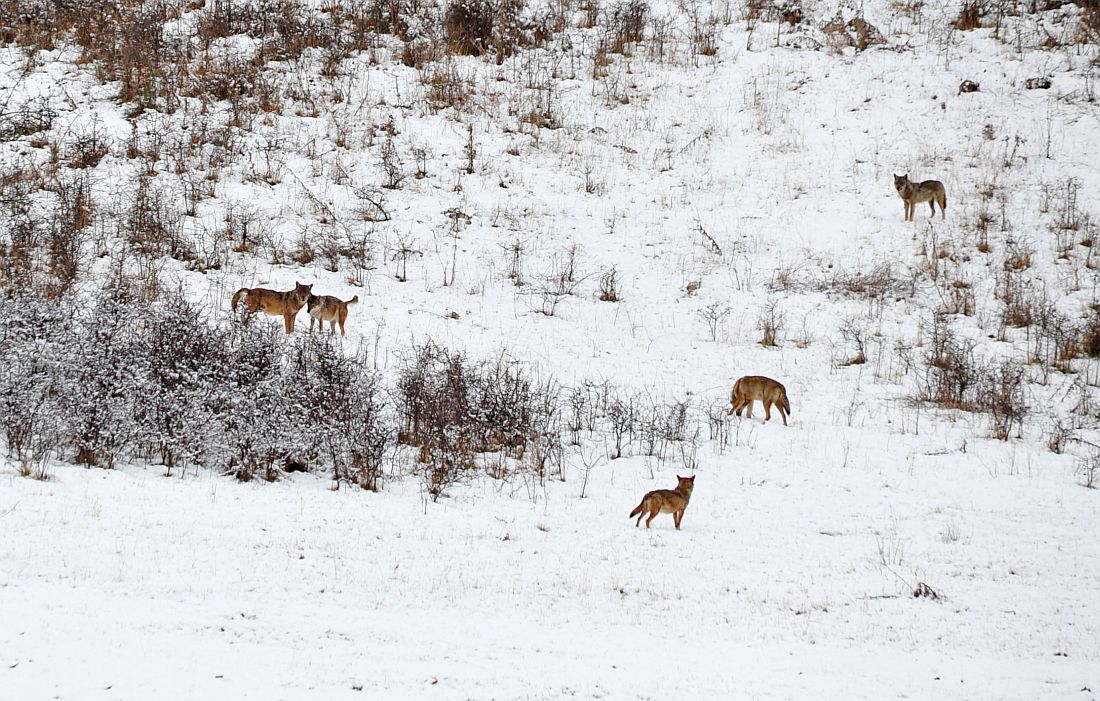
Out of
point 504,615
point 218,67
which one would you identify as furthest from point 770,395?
point 218,67

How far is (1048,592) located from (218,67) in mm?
19109

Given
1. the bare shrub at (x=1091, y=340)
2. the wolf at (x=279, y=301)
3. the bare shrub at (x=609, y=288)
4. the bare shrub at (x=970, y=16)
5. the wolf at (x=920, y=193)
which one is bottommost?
the wolf at (x=279, y=301)

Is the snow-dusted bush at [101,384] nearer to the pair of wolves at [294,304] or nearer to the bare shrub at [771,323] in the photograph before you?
the pair of wolves at [294,304]

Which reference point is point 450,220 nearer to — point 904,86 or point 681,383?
point 681,383

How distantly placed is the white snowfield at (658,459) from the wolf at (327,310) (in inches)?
17.1

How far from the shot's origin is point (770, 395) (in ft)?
35.1

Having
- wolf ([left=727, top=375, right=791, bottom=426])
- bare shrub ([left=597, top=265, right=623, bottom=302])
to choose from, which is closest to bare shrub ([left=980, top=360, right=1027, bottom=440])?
wolf ([left=727, top=375, right=791, bottom=426])

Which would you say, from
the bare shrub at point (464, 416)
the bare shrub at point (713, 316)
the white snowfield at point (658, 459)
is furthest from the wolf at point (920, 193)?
the bare shrub at point (464, 416)

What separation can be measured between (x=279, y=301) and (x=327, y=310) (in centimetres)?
66

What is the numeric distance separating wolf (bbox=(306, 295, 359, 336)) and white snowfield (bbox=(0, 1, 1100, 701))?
1.43 ft

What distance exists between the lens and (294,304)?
39.4ft

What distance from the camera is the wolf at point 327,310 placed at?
473 inches

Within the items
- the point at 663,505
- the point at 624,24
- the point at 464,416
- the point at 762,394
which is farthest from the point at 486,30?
the point at 663,505

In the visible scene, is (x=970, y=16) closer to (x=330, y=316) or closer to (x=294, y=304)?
(x=330, y=316)
